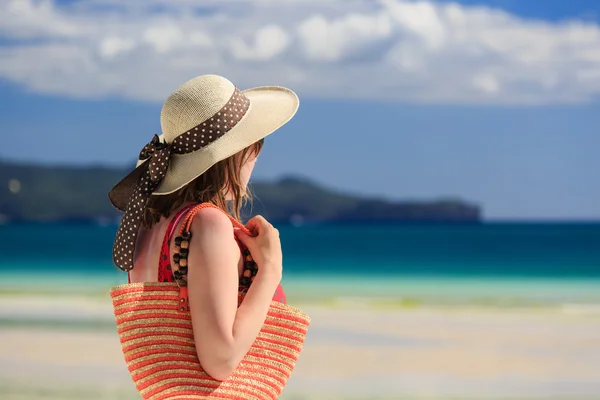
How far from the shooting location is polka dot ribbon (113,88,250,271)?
1941 mm

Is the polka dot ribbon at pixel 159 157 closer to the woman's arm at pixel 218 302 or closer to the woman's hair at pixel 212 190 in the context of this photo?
the woman's hair at pixel 212 190

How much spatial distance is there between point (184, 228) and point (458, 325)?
32.3 ft

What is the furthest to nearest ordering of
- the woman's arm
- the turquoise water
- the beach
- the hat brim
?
the turquoise water, the beach, the hat brim, the woman's arm

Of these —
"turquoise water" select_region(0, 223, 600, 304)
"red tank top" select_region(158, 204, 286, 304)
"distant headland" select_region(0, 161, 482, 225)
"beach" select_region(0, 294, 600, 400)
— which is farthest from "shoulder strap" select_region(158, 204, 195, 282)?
"distant headland" select_region(0, 161, 482, 225)

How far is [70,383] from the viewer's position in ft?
21.7

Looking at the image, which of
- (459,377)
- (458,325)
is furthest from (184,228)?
(458,325)

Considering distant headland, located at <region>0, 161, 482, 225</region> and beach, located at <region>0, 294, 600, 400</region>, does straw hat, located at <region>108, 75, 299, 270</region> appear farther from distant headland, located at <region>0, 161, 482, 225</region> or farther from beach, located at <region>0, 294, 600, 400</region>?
distant headland, located at <region>0, 161, 482, 225</region>

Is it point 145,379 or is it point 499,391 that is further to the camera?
point 499,391

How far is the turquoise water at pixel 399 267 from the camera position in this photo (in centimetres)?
1955

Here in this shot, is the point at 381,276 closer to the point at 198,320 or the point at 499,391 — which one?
the point at 499,391

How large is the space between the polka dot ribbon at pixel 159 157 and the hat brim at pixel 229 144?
1cm

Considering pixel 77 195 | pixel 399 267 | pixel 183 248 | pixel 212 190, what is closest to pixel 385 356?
pixel 212 190

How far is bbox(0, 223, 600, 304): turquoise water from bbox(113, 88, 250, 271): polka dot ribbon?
13.9 metres

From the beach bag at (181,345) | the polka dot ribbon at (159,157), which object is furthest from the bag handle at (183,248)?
the polka dot ribbon at (159,157)
